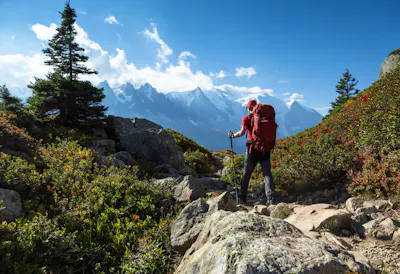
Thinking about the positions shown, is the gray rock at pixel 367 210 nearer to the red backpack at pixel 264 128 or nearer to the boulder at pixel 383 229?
the boulder at pixel 383 229

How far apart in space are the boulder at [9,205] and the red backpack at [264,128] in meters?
6.30

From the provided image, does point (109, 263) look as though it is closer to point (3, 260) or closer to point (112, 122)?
point (3, 260)

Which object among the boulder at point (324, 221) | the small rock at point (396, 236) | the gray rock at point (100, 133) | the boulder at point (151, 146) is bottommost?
the small rock at point (396, 236)

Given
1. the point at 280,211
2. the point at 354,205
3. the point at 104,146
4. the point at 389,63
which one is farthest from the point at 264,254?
the point at 389,63

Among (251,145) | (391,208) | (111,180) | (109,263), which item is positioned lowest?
(109,263)

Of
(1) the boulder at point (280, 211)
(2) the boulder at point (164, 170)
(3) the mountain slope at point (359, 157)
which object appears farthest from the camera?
(2) the boulder at point (164, 170)

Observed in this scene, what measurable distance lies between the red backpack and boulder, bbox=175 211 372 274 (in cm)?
396

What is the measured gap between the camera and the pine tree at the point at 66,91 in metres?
14.1

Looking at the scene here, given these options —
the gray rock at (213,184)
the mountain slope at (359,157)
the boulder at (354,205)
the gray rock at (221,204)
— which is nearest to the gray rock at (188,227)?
the gray rock at (221,204)

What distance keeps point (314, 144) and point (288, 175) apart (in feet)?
8.97

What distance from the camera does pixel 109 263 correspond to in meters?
4.24

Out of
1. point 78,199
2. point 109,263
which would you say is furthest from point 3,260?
point 78,199

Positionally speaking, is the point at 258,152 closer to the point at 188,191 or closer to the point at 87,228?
the point at 188,191

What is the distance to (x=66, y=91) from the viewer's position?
14.0 meters
